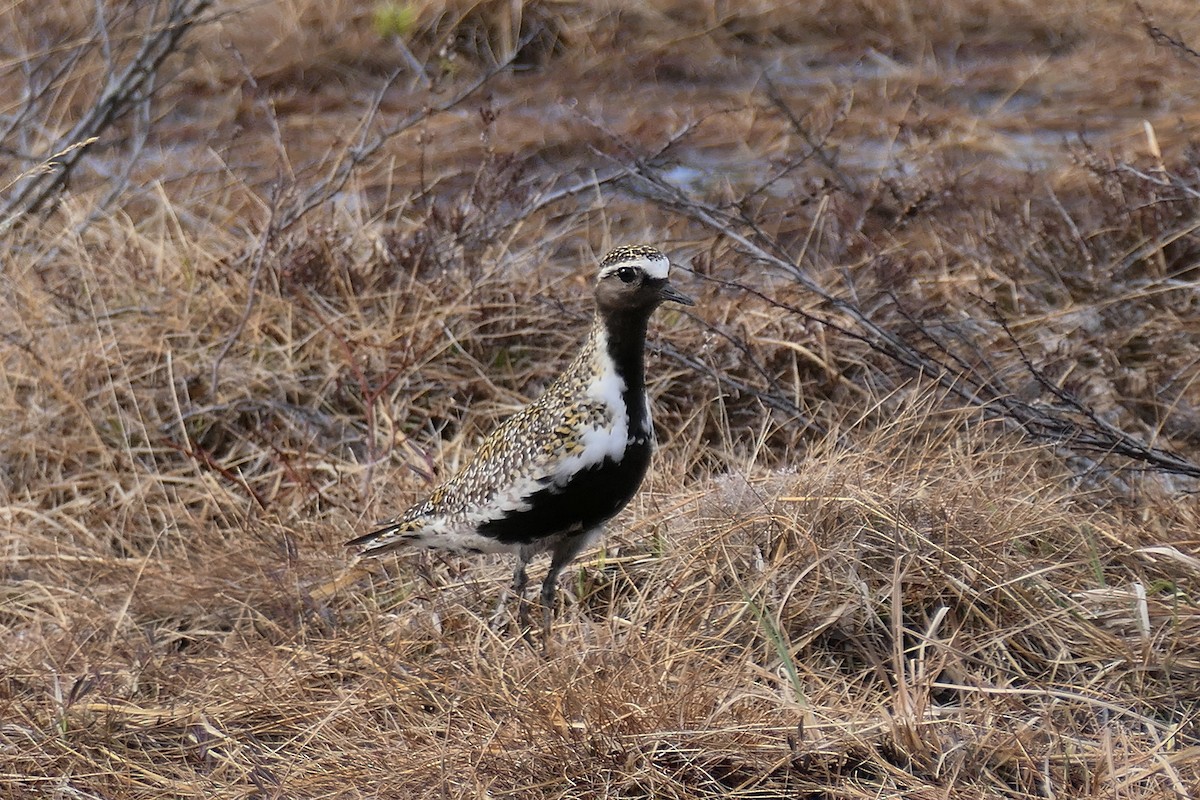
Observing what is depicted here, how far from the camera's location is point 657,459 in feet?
14.9

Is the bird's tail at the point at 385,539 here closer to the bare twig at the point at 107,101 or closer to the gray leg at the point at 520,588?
the gray leg at the point at 520,588

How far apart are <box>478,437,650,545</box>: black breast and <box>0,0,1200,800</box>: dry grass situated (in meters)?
0.28

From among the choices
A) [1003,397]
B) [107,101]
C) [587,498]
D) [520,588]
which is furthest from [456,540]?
[107,101]

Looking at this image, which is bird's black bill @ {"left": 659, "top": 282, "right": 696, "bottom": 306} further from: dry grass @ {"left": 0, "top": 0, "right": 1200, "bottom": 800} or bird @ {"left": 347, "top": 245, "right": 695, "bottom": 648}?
dry grass @ {"left": 0, "top": 0, "right": 1200, "bottom": 800}

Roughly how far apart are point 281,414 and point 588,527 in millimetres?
1957

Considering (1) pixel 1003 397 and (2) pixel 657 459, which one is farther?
(2) pixel 657 459

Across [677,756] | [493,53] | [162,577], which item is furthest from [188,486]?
[493,53]

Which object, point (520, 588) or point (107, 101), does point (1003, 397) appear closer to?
point (520, 588)

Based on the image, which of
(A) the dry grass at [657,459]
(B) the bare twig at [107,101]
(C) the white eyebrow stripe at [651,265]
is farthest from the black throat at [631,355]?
(B) the bare twig at [107,101]

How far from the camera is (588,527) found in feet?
11.3

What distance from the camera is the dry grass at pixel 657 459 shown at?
307 centimetres

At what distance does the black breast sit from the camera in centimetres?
332

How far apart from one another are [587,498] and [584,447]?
0.12m

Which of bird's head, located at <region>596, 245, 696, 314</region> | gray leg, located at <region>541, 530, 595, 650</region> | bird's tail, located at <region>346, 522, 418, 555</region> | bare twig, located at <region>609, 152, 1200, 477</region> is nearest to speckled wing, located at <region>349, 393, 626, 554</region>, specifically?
bird's tail, located at <region>346, 522, 418, 555</region>
